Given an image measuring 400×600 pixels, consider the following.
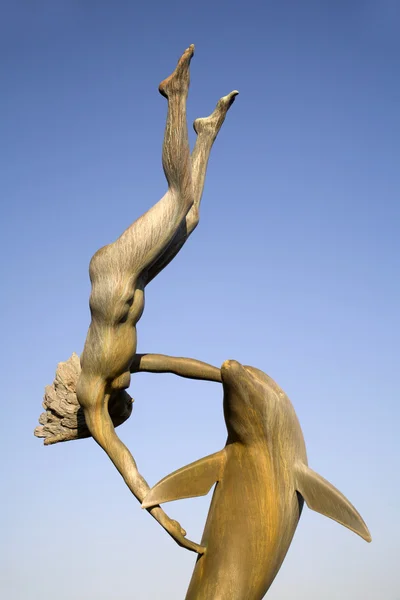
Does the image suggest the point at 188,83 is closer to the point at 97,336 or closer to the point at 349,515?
the point at 97,336

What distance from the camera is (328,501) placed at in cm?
764

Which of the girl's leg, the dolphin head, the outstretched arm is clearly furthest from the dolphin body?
the girl's leg

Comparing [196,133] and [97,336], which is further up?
[196,133]

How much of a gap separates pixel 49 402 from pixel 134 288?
1767mm

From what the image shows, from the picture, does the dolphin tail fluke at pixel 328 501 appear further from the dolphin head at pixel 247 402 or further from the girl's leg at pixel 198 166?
the girl's leg at pixel 198 166

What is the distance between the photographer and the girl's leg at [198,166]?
7.96 metres

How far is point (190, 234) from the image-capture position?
8219mm

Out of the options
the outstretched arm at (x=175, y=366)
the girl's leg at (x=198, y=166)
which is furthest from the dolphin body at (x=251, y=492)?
the girl's leg at (x=198, y=166)

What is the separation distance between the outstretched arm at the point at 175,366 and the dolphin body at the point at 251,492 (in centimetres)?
54

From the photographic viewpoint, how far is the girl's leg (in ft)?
26.1

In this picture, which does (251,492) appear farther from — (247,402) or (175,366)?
(175,366)

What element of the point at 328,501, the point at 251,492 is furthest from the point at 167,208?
the point at 328,501

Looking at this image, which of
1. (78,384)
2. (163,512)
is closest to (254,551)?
(163,512)

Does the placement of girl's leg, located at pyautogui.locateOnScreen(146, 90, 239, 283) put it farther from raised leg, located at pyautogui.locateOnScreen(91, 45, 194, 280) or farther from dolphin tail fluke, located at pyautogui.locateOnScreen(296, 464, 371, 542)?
dolphin tail fluke, located at pyautogui.locateOnScreen(296, 464, 371, 542)
